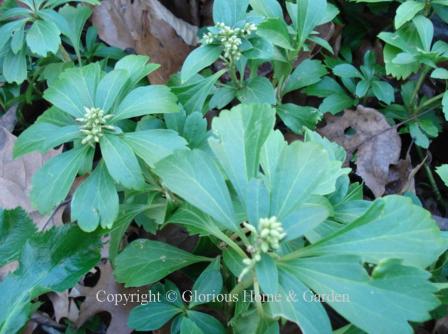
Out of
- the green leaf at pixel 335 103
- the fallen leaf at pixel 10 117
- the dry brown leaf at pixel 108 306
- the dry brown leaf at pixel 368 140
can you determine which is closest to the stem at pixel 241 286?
the dry brown leaf at pixel 108 306

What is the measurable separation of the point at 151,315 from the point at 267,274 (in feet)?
1.68

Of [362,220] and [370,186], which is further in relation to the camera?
[370,186]

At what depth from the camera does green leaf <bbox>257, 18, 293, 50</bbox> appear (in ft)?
4.63

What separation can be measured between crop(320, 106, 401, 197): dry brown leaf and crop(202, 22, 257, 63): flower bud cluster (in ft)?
1.90

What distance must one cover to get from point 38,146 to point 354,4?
1414 mm

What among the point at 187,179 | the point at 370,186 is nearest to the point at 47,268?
the point at 187,179

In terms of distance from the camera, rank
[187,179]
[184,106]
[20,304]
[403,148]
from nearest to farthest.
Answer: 1. [187,179]
2. [20,304]
3. [184,106]
4. [403,148]

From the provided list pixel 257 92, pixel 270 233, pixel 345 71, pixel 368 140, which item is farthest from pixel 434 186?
pixel 270 233

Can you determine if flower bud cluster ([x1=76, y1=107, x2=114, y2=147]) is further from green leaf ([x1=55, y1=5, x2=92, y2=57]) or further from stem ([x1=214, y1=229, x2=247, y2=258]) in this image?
green leaf ([x1=55, y1=5, x2=92, y2=57])

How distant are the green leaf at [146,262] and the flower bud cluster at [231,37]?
605 mm

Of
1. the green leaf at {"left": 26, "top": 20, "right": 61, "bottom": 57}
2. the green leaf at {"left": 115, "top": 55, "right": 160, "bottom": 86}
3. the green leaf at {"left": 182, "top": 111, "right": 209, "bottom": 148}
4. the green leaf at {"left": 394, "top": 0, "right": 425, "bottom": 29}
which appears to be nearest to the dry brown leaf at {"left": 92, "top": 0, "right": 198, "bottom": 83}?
the green leaf at {"left": 26, "top": 20, "right": 61, "bottom": 57}

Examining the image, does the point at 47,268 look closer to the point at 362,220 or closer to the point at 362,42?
the point at 362,220

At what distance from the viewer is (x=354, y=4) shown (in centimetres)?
189

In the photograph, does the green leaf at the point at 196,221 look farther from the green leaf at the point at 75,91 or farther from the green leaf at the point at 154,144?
the green leaf at the point at 75,91
